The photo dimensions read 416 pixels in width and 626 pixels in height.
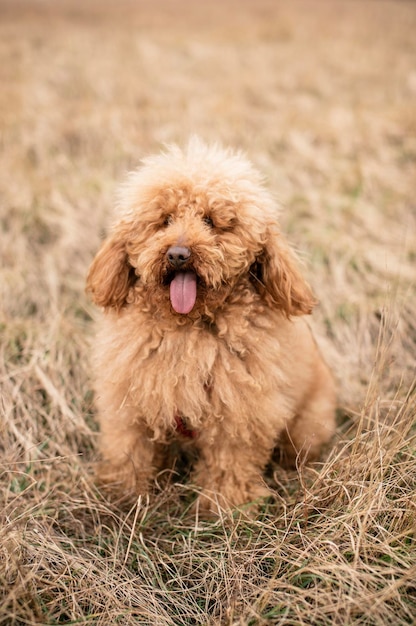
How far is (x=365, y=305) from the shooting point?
394 centimetres

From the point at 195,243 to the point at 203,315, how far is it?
0.37 meters

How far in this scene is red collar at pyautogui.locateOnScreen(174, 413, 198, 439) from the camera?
2523mm

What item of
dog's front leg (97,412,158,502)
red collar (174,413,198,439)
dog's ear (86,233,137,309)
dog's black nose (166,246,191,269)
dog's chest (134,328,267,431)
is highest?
dog's black nose (166,246,191,269)

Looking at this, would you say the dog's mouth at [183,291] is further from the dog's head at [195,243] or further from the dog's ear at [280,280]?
the dog's ear at [280,280]

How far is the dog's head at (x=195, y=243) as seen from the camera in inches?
90.6

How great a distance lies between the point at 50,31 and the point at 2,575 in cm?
996

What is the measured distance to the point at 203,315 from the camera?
2469mm

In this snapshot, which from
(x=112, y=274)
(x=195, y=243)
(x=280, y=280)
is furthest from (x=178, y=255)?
(x=280, y=280)

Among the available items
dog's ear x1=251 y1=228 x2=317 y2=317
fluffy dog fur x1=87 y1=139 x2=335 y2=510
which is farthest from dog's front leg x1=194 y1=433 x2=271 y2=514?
dog's ear x1=251 y1=228 x2=317 y2=317

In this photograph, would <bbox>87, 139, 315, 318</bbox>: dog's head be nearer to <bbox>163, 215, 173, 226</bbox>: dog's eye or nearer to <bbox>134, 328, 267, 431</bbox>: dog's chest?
<bbox>163, 215, 173, 226</bbox>: dog's eye

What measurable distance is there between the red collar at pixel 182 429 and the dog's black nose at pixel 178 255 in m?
0.73

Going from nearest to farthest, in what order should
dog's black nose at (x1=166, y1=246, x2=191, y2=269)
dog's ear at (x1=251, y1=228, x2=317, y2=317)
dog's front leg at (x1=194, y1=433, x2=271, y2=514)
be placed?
dog's black nose at (x1=166, y1=246, x2=191, y2=269) → dog's ear at (x1=251, y1=228, x2=317, y2=317) → dog's front leg at (x1=194, y1=433, x2=271, y2=514)

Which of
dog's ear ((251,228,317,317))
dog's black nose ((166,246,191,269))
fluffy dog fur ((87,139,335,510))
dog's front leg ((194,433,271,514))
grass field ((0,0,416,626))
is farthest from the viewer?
dog's front leg ((194,433,271,514))

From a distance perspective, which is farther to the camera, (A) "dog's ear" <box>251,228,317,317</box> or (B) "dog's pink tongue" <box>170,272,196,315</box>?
(A) "dog's ear" <box>251,228,317,317</box>
